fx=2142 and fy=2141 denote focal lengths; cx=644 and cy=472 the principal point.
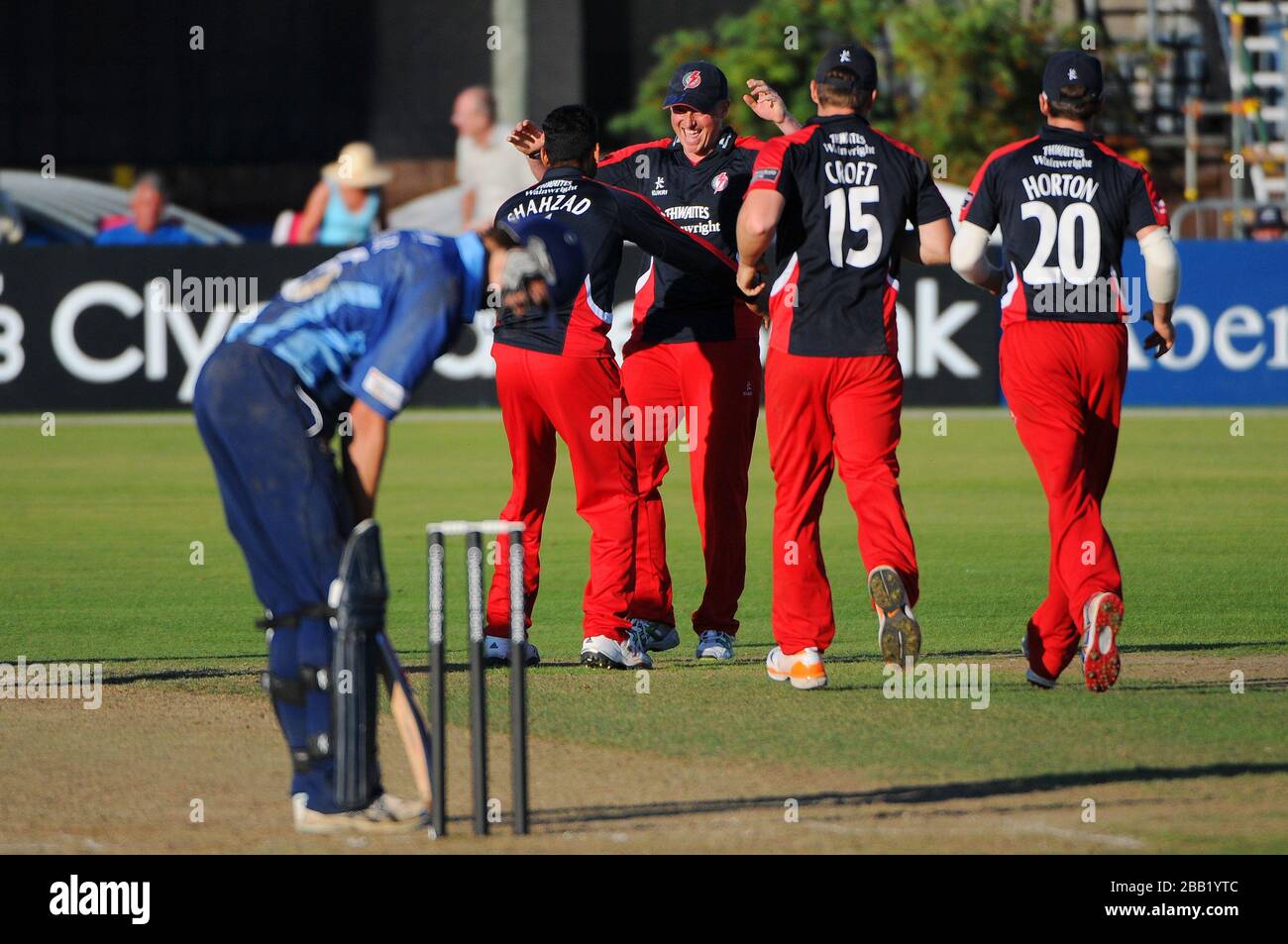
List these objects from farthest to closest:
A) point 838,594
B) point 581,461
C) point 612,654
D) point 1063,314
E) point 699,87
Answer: point 838,594 → point 699,87 → point 612,654 → point 581,461 → point 1063,314

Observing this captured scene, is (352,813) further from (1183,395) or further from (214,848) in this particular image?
(1183,395)

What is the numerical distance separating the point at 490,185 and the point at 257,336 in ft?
72.1

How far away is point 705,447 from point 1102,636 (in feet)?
8.01

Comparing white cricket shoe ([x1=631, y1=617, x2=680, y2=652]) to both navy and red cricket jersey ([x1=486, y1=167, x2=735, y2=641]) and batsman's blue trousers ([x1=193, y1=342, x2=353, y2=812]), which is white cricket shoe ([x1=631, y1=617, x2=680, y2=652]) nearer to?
navy and red cricket jersey ([x1=486, y1=167, x2=735, y2=641])

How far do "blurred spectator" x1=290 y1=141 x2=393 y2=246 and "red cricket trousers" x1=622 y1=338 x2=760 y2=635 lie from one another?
52.5 ft

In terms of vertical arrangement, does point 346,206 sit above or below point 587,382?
above

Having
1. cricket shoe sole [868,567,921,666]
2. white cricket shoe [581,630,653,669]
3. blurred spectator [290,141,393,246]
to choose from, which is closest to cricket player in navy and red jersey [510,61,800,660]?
white cricket shoe [581,630,653,669]

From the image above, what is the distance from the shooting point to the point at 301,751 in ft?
20.6

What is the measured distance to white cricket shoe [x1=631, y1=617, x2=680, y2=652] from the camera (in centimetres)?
989

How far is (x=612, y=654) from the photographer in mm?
9320

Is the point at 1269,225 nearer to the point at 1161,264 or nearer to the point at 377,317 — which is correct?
the point at 1161,264

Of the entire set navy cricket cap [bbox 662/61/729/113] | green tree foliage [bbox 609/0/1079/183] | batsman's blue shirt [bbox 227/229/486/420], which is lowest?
batsman's blue shirt [bbox 227/229/486/420]

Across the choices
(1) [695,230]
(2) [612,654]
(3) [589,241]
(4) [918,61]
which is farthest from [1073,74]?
(4) [918,61]

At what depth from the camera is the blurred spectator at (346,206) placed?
25891mm
